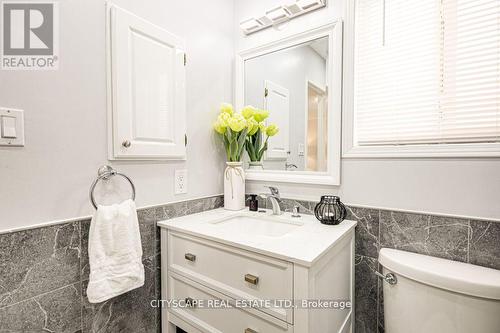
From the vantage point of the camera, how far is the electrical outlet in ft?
4.38

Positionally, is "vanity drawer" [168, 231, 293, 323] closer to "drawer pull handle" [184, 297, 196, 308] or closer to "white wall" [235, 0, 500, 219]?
"drawer pull handle" [184, 297, 196, 308]

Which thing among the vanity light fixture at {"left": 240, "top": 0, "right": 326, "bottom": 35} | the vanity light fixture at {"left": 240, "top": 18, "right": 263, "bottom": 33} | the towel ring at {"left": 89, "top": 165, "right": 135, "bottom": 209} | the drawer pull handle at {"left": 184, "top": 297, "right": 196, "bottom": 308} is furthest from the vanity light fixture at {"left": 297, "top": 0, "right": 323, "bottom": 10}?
the drawer pull handle at {"left": 184, "top": 297, "right": 196, "bottom": 308}

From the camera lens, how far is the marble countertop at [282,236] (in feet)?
2.75

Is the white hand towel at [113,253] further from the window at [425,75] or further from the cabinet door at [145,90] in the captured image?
the window at [425,75]

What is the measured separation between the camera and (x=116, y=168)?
108 cm

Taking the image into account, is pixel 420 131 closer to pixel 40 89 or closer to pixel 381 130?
pixel 381 130

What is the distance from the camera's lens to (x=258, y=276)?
2.96 ft

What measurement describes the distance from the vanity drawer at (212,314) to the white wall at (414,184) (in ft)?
2.22

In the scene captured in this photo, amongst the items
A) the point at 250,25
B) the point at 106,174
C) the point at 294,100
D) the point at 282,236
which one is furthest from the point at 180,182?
the point at 250,25

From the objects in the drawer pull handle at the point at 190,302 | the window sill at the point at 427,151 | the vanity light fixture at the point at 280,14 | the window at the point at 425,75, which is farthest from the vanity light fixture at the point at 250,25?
the drawer pull handle at the point at 190,302

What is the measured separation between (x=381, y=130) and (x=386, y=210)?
1.24 feet

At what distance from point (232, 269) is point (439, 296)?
73 cm

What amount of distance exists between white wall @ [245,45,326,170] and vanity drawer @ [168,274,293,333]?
31.1 inches

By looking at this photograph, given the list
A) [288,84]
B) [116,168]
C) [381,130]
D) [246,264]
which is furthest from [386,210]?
[116,168]
